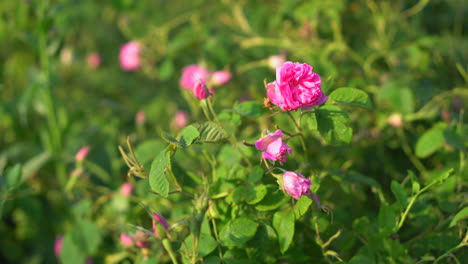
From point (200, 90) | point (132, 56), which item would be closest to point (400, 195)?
point (200, 90)

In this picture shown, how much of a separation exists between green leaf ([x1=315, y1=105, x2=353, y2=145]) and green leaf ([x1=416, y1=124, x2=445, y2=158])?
0.45 meters

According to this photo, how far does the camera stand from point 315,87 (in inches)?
27.2

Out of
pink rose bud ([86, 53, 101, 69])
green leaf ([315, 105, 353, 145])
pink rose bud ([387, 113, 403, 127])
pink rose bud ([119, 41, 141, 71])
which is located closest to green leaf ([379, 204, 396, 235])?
green leaf ([315, 105, 353, 145])

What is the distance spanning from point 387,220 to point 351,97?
0.75 ft

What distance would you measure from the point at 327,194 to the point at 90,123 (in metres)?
1.21

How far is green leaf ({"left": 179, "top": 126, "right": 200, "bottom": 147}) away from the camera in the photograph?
70 cm

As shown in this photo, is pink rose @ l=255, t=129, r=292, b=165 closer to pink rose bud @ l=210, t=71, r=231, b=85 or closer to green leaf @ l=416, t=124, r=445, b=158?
green leaf @ l=416, t=124, r=445, b=158

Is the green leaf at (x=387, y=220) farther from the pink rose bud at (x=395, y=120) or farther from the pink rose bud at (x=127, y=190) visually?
the pink rose bud at (x=127, y=190)

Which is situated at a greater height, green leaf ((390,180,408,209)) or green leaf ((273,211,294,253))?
green leaf ((273,211,294,253))

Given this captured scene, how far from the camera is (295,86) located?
27.5 inches

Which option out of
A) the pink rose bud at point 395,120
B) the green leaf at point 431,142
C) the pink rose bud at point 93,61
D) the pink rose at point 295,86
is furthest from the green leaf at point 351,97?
the pink rose bud at point 93,61

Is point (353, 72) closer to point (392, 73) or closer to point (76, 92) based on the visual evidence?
point (392, 73)

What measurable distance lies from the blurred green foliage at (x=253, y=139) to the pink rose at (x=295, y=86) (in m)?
0.07

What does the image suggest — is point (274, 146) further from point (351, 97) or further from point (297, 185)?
point (351, 97)
